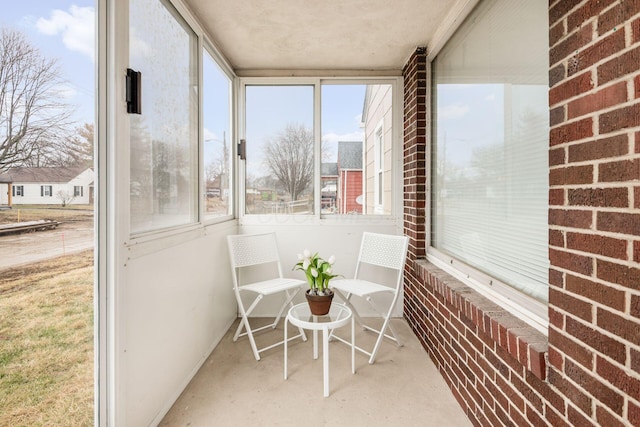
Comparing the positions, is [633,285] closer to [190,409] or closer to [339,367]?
[339,367]

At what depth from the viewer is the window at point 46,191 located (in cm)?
121

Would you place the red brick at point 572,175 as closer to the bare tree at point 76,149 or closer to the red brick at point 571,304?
the red brick at point 571,304

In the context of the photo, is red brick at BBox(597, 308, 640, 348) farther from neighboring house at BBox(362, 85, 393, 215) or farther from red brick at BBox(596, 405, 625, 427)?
neighboring house at BBox(362, 85, 393, 215)

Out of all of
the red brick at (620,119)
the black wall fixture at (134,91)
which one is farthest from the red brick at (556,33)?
the black wall fixture at (134,91)

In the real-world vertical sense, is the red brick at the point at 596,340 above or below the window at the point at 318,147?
below

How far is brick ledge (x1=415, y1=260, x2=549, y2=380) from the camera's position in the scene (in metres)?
1.29

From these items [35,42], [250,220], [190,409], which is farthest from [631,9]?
[250,220]

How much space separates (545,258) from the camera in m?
1.41

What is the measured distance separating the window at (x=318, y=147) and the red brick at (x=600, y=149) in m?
2.25

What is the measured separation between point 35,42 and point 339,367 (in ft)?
7.77

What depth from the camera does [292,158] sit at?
3.42 m

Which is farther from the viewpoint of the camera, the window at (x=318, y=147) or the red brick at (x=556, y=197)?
the window at (x=318, y=147)

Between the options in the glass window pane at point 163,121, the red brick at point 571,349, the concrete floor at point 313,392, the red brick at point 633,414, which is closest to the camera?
the red brick at point 633,414

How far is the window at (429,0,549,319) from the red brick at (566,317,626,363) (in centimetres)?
34
